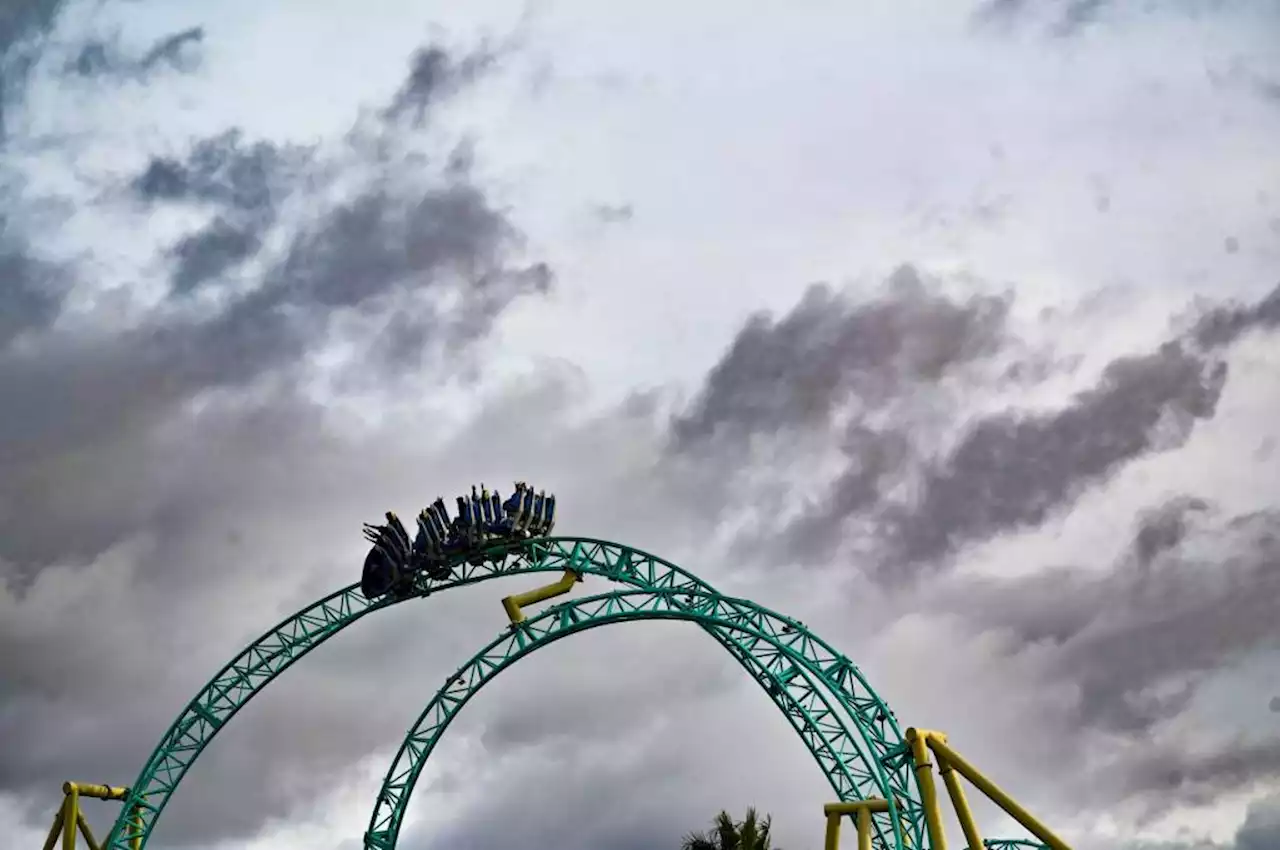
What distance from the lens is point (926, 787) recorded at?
45.5m

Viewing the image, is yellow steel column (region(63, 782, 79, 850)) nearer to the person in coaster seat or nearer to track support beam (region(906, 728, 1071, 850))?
the person in coaster seat

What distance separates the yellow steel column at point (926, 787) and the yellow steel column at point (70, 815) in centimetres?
3286

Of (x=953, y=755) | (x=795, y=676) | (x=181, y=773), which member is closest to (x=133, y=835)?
(x=181, y=773)

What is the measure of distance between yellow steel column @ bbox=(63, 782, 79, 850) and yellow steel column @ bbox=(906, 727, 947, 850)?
32859mm

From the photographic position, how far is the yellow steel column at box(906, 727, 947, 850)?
147 ft

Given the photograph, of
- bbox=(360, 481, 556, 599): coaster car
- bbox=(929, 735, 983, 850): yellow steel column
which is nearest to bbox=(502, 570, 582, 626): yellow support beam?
bbox=(360, 481, 556, 599): coaster car

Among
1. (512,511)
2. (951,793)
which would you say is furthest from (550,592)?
(951,793)

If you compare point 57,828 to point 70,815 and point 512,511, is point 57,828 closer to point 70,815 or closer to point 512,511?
point 70,815

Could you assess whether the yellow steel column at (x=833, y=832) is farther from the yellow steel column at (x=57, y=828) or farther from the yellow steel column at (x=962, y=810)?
the yellow steel column at (x=57, y=828)

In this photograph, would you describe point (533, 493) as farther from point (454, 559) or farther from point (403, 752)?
point (403, 752)

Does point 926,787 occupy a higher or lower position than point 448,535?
lower

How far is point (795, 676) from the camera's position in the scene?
55.1 m

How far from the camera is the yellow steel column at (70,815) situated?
62.2 m

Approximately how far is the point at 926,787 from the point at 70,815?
110 ft
